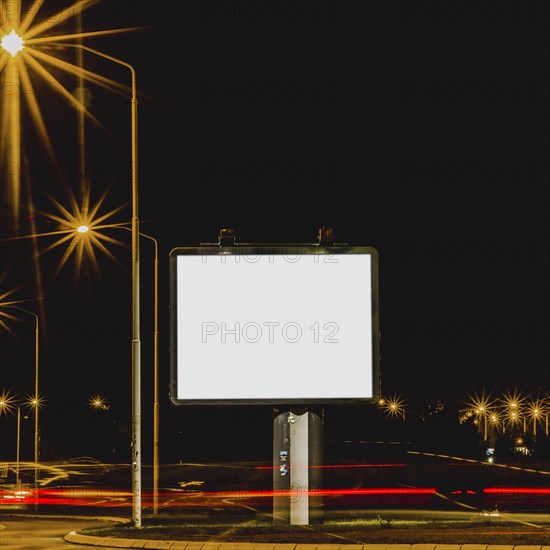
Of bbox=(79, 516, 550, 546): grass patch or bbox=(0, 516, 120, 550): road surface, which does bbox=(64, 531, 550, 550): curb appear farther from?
bbox=(0, 516, 120, 550): road surface

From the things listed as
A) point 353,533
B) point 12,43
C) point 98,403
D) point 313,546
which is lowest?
point 98,403

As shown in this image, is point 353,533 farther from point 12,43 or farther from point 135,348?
point 12,43

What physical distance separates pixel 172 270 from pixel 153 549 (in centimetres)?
678

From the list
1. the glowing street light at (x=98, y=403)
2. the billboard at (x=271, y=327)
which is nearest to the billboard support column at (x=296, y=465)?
the billboard at (x=271, y=327)

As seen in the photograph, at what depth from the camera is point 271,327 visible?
32.8 feet

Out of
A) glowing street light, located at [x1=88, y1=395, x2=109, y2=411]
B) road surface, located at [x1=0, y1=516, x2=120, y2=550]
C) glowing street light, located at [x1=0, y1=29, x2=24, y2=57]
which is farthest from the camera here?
glowing street light, located at [x1=88, y1=395, x2=109, y2=411]

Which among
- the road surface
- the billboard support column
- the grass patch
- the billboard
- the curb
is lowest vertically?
the road surface

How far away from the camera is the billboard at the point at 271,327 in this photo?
977 centimetres

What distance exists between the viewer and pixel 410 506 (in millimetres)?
29297

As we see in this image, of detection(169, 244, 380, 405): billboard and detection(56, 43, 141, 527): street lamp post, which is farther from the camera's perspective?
detection(56, 43, 141, 527): street lamp post

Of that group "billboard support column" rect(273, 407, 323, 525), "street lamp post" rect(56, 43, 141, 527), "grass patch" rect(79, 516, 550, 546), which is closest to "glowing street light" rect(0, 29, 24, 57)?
"street lamp post" rect(56, 43, 141, 527)

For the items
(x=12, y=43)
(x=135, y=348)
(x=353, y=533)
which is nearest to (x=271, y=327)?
(x=353, y=533)

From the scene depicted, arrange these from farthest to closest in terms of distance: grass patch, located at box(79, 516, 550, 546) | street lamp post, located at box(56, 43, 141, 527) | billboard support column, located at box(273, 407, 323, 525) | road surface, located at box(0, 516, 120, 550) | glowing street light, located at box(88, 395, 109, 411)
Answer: glowing street light, located at box(88, 395, 109, 411) → street lamp post, located at box(56, 43, 141, 527) → road surface, located at box(0, 516, 120, 550) → grass patch, located at box(79, 516, 550, 546) → billboard support column, located at box(273, 407, 323, 525)

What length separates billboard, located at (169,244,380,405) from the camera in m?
9.77
